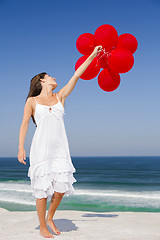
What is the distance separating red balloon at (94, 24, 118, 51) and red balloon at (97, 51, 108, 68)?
0.15m

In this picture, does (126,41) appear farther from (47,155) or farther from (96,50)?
(47,155)

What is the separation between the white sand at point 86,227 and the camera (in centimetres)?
384

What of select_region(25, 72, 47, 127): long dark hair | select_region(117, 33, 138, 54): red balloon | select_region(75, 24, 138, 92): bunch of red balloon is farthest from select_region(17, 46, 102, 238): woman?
select_region(117, 33, 138, 54): red balloon

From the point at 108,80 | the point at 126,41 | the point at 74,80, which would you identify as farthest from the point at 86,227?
the point at 126,41

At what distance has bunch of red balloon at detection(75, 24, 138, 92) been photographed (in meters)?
4.36

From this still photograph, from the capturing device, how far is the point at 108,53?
178 inches

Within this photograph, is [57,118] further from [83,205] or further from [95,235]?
[83,205]

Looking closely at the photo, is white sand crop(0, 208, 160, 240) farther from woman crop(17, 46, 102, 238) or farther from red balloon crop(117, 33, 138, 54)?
red balloon crop(117, 33, 138, 54)

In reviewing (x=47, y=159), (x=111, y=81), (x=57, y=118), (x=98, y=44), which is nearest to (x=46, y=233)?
(x=47, y=159)

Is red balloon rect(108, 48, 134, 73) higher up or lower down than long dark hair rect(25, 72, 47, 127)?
higher up

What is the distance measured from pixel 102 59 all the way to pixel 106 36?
434 mm

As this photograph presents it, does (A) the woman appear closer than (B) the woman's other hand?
Yes

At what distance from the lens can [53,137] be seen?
3.68m

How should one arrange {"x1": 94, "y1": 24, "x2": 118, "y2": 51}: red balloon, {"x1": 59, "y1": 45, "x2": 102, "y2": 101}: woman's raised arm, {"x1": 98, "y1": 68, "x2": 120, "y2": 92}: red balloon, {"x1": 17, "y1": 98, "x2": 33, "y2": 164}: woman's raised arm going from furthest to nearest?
{"x1": 98, "y1": 68, "x2": 120, "y2": 92}: red balloon < {"x1": 94, "y1": 24, "x2": 118, "y2": 51}: red balloon < {"x1": 59, "y1": 45, "x2": 102, "y2": 101}: woman's raised arm < {"x1": 17, "y1": 98, "x2": 33, "y2": 164}: woman's raised arm
